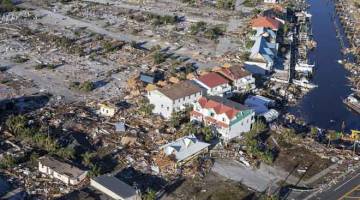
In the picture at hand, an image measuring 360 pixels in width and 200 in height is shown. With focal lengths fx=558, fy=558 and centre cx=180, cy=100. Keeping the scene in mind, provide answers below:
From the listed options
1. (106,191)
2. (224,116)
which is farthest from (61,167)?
(224,116)

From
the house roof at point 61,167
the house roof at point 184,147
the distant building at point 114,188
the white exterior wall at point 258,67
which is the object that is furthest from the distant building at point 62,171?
the white exterior wall at point 258,67

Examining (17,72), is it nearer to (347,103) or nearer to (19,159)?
(19,159)

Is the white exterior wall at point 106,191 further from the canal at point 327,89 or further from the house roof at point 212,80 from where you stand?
the canal at point 327,89

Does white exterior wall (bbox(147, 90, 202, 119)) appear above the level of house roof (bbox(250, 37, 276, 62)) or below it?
below

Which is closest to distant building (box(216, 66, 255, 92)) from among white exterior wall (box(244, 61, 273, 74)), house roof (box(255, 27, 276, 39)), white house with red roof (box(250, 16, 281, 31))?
white exterior wall (box(244, 61, 273, 74))

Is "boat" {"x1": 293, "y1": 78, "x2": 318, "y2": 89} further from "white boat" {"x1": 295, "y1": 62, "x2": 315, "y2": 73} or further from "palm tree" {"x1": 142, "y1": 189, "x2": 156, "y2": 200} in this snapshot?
"palm tree" {"x1": 142, "y1": 189, "x2": 156, "y2": 200}

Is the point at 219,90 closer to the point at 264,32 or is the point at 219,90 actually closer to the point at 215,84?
the point at 215,84

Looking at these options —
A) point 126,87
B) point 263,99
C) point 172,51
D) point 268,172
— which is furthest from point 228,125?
point 172,51
